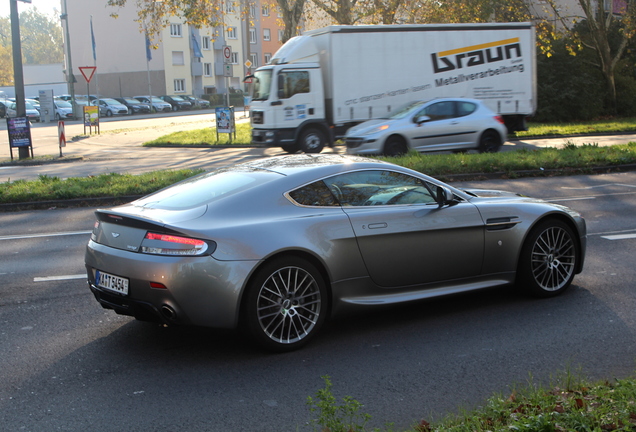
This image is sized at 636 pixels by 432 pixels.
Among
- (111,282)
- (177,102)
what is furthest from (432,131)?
(177,102)

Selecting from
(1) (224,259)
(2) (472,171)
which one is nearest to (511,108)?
(2) (472,171)

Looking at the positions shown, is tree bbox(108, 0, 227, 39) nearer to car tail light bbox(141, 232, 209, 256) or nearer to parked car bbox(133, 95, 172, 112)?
car tail light bbox(141, 232, 209, 256)

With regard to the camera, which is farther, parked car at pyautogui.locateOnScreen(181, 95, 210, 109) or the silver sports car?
parked car at pyautogui.locateOnScreen(181, 95, 210, 109)

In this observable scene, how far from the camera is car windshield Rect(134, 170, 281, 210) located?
530cm

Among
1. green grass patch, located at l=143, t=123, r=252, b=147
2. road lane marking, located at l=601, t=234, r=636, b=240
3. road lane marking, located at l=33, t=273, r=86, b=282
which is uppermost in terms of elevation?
green grass patch, located at l=143, t=123, r=252, b=147

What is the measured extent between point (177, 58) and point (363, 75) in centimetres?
5779

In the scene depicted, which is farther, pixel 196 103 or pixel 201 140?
pixel 196 103

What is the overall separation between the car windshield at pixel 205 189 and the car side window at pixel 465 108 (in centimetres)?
1433

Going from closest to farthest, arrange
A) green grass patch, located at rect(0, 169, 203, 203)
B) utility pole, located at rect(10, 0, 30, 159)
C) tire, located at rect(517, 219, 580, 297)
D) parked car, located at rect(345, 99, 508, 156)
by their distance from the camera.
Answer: tire, located at rect(517, 219, 580, 297)
green grass patch, located at rect(0, 169, 203, 203)
parked car, located at rect(345, 99, 508, 156)
utility pole, located at rect(10, 0, 30, 159)

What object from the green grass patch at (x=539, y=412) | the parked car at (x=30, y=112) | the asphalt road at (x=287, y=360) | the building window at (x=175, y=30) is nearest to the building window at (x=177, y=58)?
the building window at (x=175, y=30)

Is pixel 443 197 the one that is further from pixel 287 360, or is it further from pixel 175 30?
pixel 175 30

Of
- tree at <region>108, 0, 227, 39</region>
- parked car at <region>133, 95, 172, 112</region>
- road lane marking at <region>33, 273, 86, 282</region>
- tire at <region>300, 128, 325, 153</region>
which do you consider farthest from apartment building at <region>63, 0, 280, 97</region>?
road lane marking at <region>33, 273, 86, 282</region>

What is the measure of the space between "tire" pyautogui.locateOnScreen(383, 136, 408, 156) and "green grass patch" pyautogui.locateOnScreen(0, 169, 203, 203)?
6.00m

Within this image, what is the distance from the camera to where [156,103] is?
2436 inches
